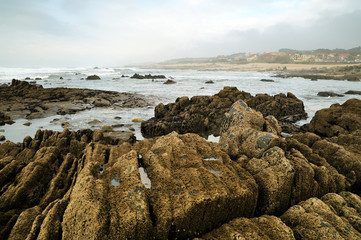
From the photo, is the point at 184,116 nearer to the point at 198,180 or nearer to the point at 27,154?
the point at 27,154

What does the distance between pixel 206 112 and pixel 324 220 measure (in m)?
10.9

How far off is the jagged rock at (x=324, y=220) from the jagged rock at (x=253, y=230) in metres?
0.33

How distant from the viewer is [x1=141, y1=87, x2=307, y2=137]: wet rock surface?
11.5 meters

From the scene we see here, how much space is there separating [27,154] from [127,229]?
18.4ft

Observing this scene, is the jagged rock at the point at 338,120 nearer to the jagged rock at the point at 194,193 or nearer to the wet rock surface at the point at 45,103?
the jagged rock at the point at 194,193

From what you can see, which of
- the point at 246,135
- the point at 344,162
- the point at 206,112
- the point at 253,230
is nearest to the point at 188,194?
the point at 253,230

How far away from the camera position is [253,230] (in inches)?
104

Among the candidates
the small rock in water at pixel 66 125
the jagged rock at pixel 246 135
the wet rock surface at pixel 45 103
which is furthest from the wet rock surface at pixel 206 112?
the wet rock surface at pixel 45 103

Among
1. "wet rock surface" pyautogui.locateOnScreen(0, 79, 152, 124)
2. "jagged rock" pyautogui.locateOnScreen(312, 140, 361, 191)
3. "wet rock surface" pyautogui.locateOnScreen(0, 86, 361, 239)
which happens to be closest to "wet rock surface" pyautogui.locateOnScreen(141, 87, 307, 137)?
"wet rock surface" pyautogui.locateOnScreen(0, 79, 152, 124)

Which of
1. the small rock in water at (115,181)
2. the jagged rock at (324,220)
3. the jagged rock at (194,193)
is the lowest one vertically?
the jagged rock at (324,220)

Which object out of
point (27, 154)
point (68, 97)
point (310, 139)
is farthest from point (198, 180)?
point (68, 97)

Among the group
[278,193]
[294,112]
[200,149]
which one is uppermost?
[200,149]

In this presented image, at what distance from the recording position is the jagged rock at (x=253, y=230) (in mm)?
2529

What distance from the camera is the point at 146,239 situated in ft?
8.27
